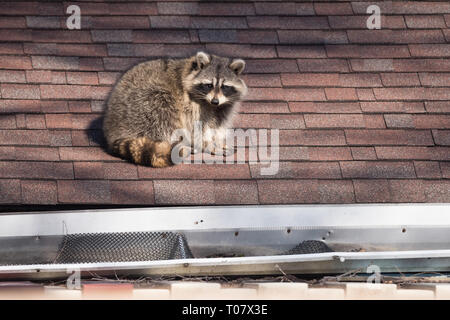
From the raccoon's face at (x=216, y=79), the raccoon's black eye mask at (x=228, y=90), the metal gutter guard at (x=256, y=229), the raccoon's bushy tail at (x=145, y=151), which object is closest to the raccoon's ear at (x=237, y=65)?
the raccoon's face at (x=216, y=79)

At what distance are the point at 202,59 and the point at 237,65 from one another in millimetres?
232

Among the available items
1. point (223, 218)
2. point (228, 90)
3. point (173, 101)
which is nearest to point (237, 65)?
point (228, 90)

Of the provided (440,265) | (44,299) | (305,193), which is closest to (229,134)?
(305,193)

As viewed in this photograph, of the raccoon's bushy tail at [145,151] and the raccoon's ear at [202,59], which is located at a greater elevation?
the raccoon's ear at [202,59]

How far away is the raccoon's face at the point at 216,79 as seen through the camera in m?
6.18

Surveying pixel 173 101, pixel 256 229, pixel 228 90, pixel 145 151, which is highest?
pixel 228 90

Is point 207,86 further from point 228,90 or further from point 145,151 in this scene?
point 145,151

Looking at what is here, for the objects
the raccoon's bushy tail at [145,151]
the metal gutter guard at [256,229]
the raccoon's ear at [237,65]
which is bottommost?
the metal gutter guard at [256,229]

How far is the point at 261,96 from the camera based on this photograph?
6.14 m

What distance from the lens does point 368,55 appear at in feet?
20.9

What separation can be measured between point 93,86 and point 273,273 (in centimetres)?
213

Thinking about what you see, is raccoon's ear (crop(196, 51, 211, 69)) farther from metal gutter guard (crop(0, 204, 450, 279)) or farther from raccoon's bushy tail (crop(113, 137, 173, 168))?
metal gutter guard (crop(0, 204, 450, 279))

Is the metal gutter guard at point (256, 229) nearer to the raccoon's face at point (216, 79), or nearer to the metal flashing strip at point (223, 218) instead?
the metal flashing strip at point (223, 218)

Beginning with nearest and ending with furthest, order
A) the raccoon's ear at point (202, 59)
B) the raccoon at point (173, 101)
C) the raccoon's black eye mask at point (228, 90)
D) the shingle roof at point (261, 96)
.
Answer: the shingle roof at point (261, 96) < the raccoon at point (173, 101) < the raccoon's ear at point (202, 59) < the raccoon's black eye mask at point (228, 90)
